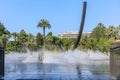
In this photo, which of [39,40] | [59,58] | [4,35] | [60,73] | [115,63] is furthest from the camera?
[39,40]

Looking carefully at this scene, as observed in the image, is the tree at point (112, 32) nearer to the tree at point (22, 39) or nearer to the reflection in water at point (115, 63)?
the tree at point (22, 39)

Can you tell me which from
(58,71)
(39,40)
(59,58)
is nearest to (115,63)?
(58,71)

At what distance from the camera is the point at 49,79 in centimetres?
1437

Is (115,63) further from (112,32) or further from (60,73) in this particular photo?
(112,32)

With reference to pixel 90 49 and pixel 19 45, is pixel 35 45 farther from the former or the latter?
pixel 90 49

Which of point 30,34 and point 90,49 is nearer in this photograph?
point 90,49

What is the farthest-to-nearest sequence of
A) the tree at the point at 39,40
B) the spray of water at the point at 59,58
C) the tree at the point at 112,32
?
1. the tree at the point at 39,40
2. the tree at the point at 112,32
3. the spray of water at the point at 59,58

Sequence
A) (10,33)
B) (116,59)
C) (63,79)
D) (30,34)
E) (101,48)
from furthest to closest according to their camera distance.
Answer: (30,34) < (10,33) < (101,48) < (116,59) < (63,79)

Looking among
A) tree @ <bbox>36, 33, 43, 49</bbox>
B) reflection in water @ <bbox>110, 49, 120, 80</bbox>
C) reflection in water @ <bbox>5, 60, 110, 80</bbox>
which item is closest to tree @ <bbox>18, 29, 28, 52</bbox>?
tree @ <bbox>36, 33, 43, 49</bbox>

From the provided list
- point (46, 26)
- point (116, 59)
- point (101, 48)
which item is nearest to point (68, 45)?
point (46, 26)

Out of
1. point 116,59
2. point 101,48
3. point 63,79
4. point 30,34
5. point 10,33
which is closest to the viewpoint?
point 63,79

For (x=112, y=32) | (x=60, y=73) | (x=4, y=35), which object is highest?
(x=112, y=32)

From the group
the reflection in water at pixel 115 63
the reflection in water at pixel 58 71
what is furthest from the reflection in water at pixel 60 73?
the reflection in water at pixel 115 63

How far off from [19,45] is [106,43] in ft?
72.9
